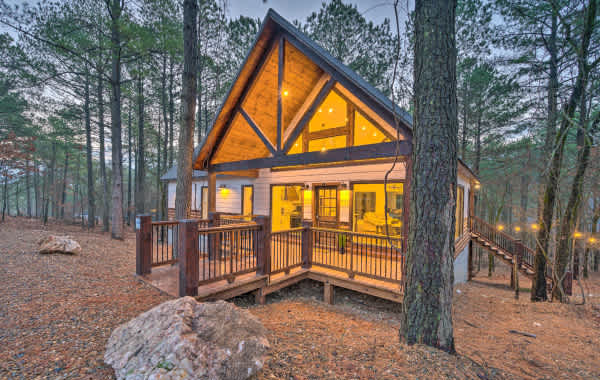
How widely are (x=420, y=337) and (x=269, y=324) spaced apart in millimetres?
2065

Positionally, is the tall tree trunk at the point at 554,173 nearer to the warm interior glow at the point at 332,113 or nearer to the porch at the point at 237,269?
the porch at the point at 237,269

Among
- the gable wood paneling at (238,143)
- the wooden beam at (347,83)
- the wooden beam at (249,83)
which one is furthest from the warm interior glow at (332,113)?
the gable wood paneling at (238,143)

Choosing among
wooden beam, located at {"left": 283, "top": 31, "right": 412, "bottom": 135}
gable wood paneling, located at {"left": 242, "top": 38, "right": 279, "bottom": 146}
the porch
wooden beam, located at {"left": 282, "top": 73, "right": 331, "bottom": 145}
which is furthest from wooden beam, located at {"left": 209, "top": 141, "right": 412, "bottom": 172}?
wooden beam, located at {"left": 282, "top": 73, "right": 331, "bottom": 145}

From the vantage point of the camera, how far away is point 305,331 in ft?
10.7

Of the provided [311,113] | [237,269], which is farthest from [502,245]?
[237,269]

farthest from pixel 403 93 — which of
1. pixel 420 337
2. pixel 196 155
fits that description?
pixel 196 155

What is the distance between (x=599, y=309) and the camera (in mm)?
5387

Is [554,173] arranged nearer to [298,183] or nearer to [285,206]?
[298,183]

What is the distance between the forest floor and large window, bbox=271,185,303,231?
376 cm

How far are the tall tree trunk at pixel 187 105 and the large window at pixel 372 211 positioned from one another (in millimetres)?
5035

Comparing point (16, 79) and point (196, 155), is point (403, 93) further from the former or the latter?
point (16, 79)

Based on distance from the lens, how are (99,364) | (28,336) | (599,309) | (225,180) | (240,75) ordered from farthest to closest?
(225,180), (240,75), (599,309), (28,336), (99,364)

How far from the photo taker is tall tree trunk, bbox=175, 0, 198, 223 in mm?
5680

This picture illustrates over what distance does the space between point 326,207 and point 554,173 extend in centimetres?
568
